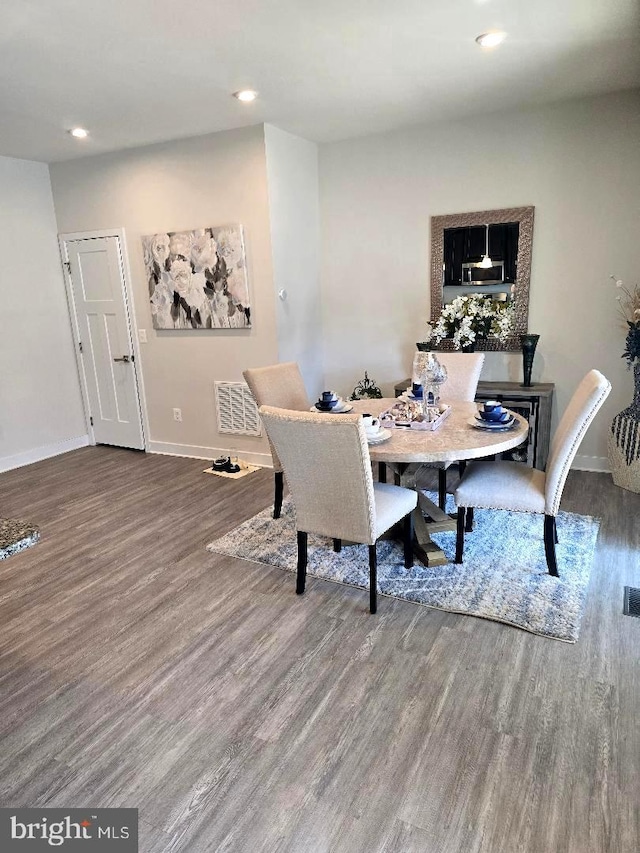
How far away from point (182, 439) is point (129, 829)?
3794mm

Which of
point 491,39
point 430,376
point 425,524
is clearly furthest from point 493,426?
point 491,39

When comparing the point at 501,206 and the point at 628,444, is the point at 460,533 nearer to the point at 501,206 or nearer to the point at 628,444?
the point at 628,444

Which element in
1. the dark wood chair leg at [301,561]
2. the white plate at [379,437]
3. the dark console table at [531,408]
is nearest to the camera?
the white plate at [379,437]

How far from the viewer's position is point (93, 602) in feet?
8.86

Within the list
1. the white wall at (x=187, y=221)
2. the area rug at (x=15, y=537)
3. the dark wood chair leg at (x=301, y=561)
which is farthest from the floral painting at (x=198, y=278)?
the area rug at (x=15, y=537)

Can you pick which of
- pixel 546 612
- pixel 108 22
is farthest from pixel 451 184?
pixel 546 612

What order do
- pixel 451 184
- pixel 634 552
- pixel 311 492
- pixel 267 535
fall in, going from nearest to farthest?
pixel 311 492, pixel 634 552, pixel 267 535, pixel 451 184

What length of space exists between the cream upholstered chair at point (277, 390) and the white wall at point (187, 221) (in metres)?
0.81

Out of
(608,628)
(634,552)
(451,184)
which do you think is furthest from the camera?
(451,184)

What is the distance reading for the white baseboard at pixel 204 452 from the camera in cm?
468

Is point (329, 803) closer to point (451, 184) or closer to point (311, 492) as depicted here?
point (311, 492)

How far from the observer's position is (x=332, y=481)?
2.36 metres

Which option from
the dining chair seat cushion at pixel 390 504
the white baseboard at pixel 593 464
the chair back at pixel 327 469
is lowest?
the white baseboard at pixel 593 464

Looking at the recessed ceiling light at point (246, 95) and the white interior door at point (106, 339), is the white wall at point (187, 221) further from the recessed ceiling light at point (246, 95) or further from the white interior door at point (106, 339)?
the recessed ceiling light at point (246, 95)
